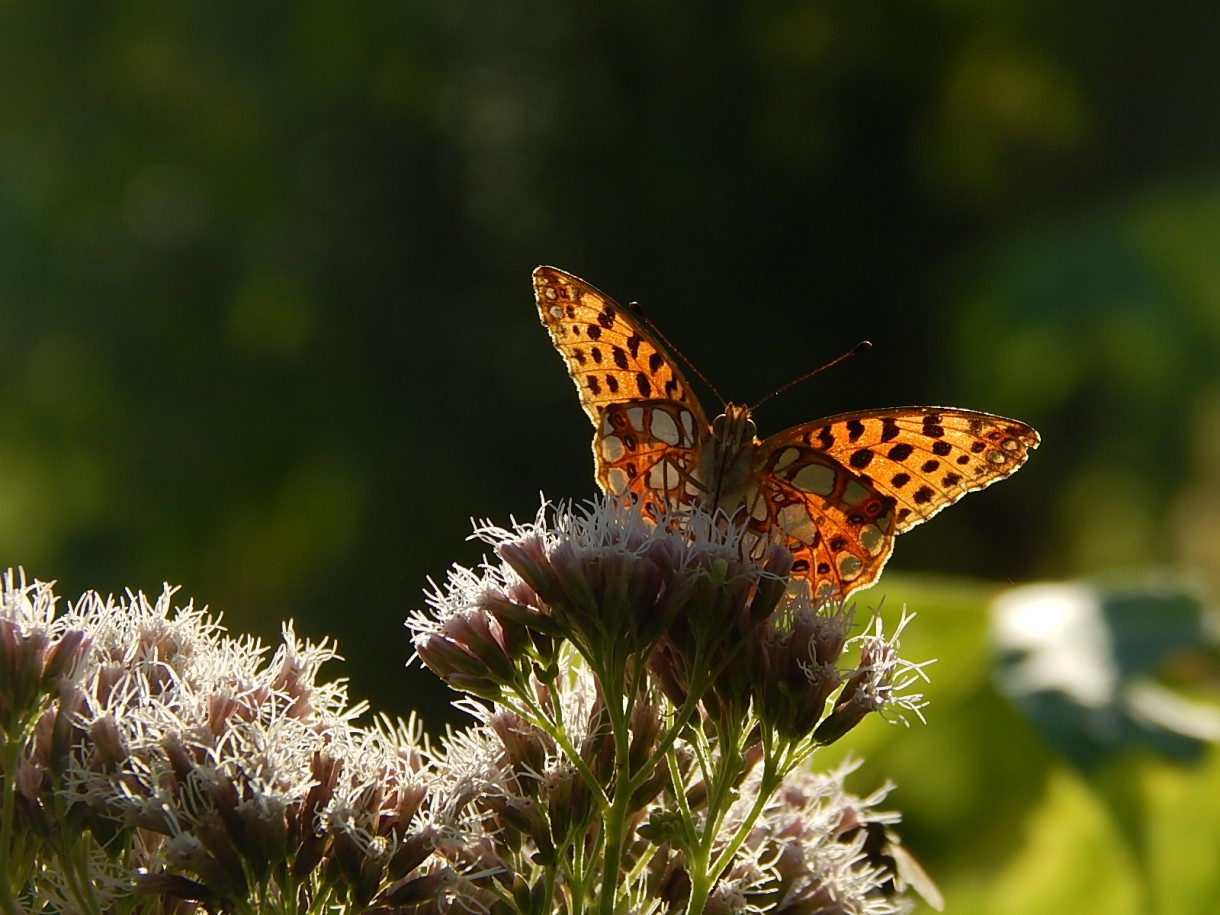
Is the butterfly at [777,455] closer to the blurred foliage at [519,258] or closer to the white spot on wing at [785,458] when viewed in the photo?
the white spot on wing at [785,458]

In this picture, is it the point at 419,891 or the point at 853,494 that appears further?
the point at 853,494

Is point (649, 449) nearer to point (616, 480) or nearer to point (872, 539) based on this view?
point (616, 480)

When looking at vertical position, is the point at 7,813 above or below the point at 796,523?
above

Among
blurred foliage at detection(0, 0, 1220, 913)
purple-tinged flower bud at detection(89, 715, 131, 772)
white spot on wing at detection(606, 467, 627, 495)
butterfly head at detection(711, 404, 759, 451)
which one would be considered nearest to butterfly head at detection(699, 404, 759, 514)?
butterfly head at detection(711, 404, 759, 451)

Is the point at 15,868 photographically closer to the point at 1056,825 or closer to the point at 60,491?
the point at 1056,825

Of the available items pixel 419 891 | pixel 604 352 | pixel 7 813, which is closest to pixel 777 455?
pixel 604 352

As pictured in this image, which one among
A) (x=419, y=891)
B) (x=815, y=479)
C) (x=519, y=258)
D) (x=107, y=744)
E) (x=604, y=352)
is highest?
(x=604, y=352)

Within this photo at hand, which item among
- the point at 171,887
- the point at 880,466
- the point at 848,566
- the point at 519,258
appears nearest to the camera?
the point at 171,887
